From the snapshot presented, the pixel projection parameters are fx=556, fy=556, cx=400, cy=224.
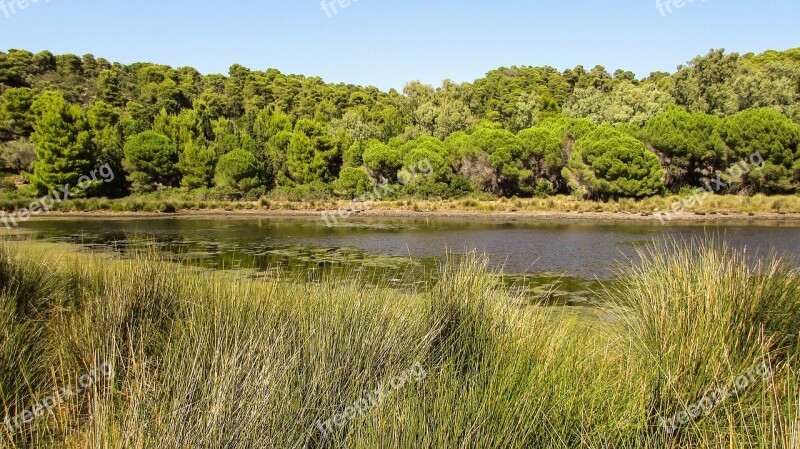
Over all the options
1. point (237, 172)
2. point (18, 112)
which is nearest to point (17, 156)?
point (18, 112)

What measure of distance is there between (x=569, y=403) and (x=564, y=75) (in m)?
86.6

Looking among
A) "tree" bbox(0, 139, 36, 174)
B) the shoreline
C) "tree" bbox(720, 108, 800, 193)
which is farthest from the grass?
"tree" bbox(0, 139, 36, 174)

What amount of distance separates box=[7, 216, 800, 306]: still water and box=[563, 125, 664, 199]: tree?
5521 millimetres

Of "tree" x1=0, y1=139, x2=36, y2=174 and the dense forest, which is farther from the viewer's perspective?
"tree" x1=0, y1=139, x2=36, y2=174

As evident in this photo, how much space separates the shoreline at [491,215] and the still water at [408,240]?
125 cm

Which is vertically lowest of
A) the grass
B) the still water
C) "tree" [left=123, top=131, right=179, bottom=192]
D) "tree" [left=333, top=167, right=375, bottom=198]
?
the still water

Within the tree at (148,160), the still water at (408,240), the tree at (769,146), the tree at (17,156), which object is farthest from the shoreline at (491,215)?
the tree at (17,156)

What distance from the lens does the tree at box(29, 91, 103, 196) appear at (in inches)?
1433

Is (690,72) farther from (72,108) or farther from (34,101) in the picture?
(34,101)

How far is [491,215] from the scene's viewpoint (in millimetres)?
34094

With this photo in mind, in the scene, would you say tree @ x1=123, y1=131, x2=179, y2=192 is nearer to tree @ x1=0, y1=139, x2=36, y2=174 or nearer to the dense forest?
the dense forest

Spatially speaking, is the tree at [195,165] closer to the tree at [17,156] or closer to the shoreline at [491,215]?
the shoreline at [491,215]

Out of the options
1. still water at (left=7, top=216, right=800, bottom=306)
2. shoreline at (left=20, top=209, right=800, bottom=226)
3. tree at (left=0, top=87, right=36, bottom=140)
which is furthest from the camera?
tree at (left=0, top=87, right=36, bottom=140)

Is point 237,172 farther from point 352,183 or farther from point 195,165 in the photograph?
point 352,183
